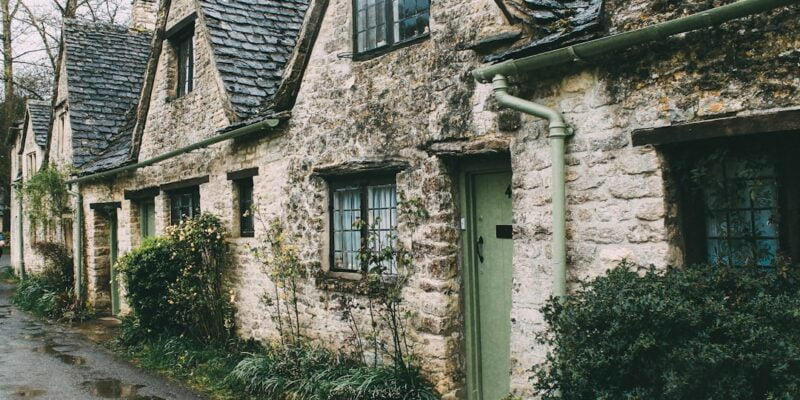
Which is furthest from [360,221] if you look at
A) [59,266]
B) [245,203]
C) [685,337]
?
[59,266]

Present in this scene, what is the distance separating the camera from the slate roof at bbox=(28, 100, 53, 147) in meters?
22.2

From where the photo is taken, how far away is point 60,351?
10898mm

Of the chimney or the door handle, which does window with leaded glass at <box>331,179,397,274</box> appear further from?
the chimney

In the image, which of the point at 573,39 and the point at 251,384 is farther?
the point at 251,384

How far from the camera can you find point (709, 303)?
404 cm

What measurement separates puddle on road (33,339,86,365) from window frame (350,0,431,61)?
20.2 ft

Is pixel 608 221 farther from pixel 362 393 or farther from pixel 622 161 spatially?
pixel 362 393

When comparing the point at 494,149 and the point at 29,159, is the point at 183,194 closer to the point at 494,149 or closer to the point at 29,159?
the point at 494,149

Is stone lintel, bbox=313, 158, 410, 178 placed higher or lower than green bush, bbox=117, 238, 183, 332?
higher

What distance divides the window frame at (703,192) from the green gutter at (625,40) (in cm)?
79

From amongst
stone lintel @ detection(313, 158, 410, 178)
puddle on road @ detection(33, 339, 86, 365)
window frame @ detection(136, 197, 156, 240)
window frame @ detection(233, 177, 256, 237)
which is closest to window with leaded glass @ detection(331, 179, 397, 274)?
stone lintel @ detection(313, 158, 410, 178)

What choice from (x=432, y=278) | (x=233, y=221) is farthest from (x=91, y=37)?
(x=432, y=278)

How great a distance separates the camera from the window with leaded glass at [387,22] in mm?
7062

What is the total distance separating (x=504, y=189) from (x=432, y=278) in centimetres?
109
